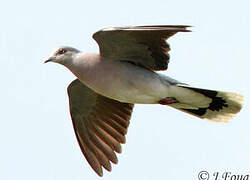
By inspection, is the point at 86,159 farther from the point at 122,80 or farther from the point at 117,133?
the point at 122,80

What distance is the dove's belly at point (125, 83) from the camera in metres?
7.45

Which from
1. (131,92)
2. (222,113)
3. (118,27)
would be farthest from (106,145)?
(118,27)

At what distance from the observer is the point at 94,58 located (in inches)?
297

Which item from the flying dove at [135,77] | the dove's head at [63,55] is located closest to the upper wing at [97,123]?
the flying dove at [135,77]

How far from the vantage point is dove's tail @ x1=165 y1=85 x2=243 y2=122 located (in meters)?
7.52

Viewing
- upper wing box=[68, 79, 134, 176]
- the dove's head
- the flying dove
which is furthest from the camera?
upper wing box=[68, 79, 134, 176]

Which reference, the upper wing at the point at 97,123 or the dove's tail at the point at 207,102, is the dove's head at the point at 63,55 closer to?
the upper wing at the point at 97,123

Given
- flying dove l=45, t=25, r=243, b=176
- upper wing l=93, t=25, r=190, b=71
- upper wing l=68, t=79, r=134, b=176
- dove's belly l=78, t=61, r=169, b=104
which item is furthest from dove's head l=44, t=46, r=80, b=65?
upper wing l=68, t=79, r=134, b=176

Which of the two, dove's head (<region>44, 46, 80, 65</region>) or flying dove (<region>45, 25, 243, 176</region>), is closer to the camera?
flying dove (<region>45, 25, 243, 176</region>)

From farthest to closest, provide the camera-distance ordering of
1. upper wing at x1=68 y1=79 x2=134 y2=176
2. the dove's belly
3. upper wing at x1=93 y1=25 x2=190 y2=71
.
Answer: upper wing at x1=68 y1=79 x2=134 y2=176 < the dove's belly < upper wing at x1=93 y1=25 x2=190 y2=71

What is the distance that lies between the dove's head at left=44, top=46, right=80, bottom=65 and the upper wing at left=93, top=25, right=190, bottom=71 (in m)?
0.47

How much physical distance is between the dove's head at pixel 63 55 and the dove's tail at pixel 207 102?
4.76 feet

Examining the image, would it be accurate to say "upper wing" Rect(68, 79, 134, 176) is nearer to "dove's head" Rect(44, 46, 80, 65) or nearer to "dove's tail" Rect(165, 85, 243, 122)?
"dove's head" Rect(44, 46, 80, 65)

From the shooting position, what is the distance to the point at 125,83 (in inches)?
294
